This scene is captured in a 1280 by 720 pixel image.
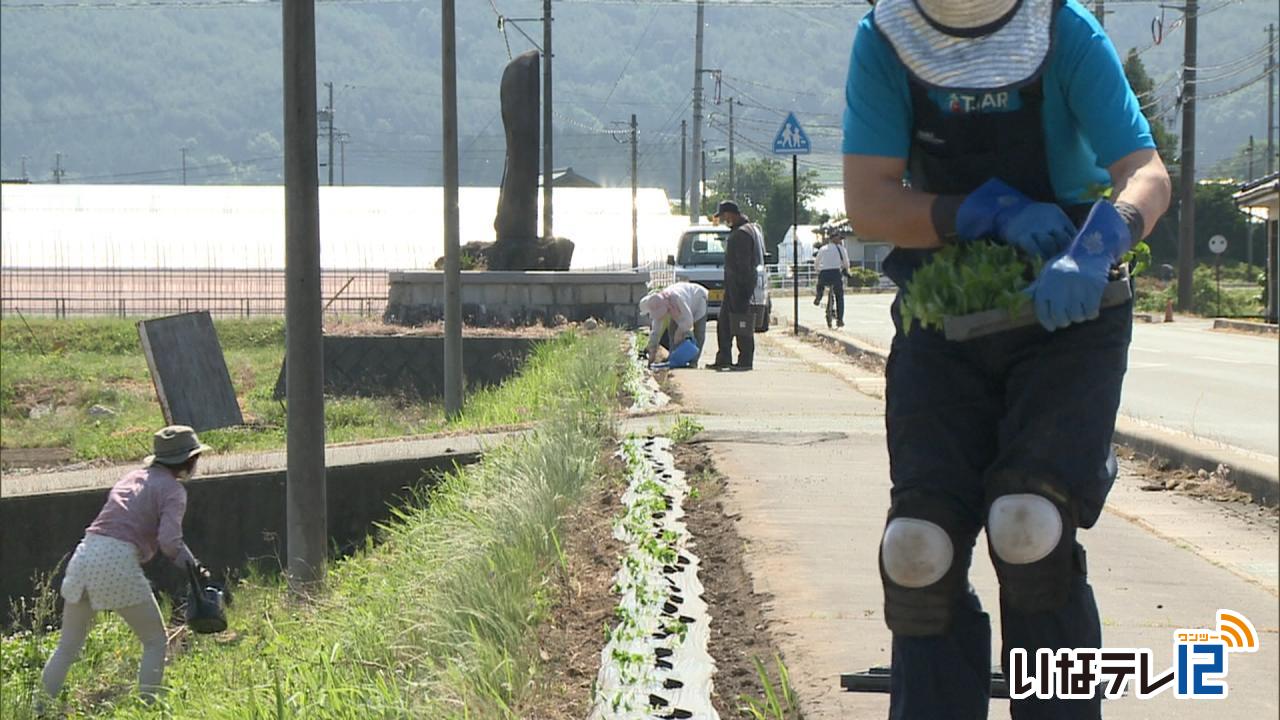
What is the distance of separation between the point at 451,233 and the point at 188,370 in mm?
3222

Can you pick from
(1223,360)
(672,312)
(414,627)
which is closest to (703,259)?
(1223,360)

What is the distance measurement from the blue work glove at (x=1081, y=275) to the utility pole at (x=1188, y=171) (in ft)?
117

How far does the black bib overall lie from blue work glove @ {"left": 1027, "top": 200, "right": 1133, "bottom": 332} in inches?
5.5

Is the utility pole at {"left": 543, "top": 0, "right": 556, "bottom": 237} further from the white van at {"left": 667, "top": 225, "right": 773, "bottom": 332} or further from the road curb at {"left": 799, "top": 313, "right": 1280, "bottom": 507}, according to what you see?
the road curb at {"left": 799, "top": 313, "right": 1280, "bottom": 507}

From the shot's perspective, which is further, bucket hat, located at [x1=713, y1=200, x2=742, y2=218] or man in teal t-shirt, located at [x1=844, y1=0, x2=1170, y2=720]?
bucket hat, located at [x1=713, y1=200, x2=742, y2=218]

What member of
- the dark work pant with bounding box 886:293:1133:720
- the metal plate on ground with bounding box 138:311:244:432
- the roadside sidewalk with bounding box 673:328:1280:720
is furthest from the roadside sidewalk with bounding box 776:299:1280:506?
the metal plate on ground with bounding box 138:311:244:432

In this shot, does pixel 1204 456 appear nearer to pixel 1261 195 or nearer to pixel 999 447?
pixel 999 447

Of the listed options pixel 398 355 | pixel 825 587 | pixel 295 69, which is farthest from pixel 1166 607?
pixel 398 355

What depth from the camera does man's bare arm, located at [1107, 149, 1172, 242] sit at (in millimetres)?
3150

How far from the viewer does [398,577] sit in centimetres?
688

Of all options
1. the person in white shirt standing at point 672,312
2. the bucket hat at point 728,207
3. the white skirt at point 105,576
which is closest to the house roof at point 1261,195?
the person in white shirt standing at point 672,312

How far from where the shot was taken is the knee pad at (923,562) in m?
3.06

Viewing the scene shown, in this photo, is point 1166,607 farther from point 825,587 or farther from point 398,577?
point 398,577

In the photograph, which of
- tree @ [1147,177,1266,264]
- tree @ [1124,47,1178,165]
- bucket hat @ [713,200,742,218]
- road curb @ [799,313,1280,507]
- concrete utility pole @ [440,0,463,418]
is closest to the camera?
road curb @ [799,313,1280,507]
